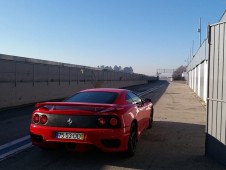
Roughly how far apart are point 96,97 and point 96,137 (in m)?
1.53

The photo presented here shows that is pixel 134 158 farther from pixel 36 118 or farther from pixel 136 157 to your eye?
pixel 36 118

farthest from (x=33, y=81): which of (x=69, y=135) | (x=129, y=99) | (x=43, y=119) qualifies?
(x=69, y=135)

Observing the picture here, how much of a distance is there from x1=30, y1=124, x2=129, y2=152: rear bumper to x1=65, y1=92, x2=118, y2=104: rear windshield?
1034mm

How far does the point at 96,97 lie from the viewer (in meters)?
7.29

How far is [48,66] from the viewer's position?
75.6 ft

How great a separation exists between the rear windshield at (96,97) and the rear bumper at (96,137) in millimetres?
1034

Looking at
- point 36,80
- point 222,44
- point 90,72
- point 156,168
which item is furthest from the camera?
point 90,72

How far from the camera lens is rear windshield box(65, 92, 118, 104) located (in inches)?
279

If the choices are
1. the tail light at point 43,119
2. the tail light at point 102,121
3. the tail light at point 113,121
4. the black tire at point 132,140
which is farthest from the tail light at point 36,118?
the black tire at point 132,140

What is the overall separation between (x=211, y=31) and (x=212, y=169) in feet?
8.91

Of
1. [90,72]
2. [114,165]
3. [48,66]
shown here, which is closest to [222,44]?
[114,165]

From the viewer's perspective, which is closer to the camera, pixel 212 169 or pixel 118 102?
pixel 212 169

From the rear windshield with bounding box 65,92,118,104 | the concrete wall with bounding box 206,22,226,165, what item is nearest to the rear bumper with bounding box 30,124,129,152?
the rear windshield with bounding box 65,92,118,104

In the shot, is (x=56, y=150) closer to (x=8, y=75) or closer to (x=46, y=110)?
(x=46, y=110)
